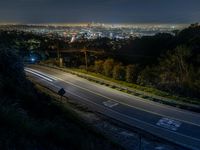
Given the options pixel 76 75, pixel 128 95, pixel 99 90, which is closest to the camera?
pixel 128 95

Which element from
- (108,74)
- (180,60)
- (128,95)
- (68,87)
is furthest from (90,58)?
(128,95)

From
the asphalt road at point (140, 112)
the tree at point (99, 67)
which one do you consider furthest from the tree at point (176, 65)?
the asphalt road at point (140, 112)

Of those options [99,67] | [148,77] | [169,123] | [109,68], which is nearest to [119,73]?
[109,68]

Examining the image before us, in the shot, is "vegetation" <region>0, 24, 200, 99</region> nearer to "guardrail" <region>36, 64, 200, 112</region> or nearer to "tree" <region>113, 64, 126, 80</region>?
"tree" <region>113, 64, 126, 80</region>

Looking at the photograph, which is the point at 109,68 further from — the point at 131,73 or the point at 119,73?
the point at 131,73

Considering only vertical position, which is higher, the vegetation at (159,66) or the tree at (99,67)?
the vegetation at (159,66)

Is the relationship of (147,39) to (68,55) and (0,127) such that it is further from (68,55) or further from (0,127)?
(0,127)

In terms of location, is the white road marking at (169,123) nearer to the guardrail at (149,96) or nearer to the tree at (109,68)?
the guardrail at (149,96)

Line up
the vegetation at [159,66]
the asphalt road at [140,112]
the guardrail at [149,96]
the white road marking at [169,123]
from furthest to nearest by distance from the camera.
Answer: the vegetation at [159,66] → the guardrail at [149,96] → the white road marking at [169,123] → the asphalt road at [140,112]
